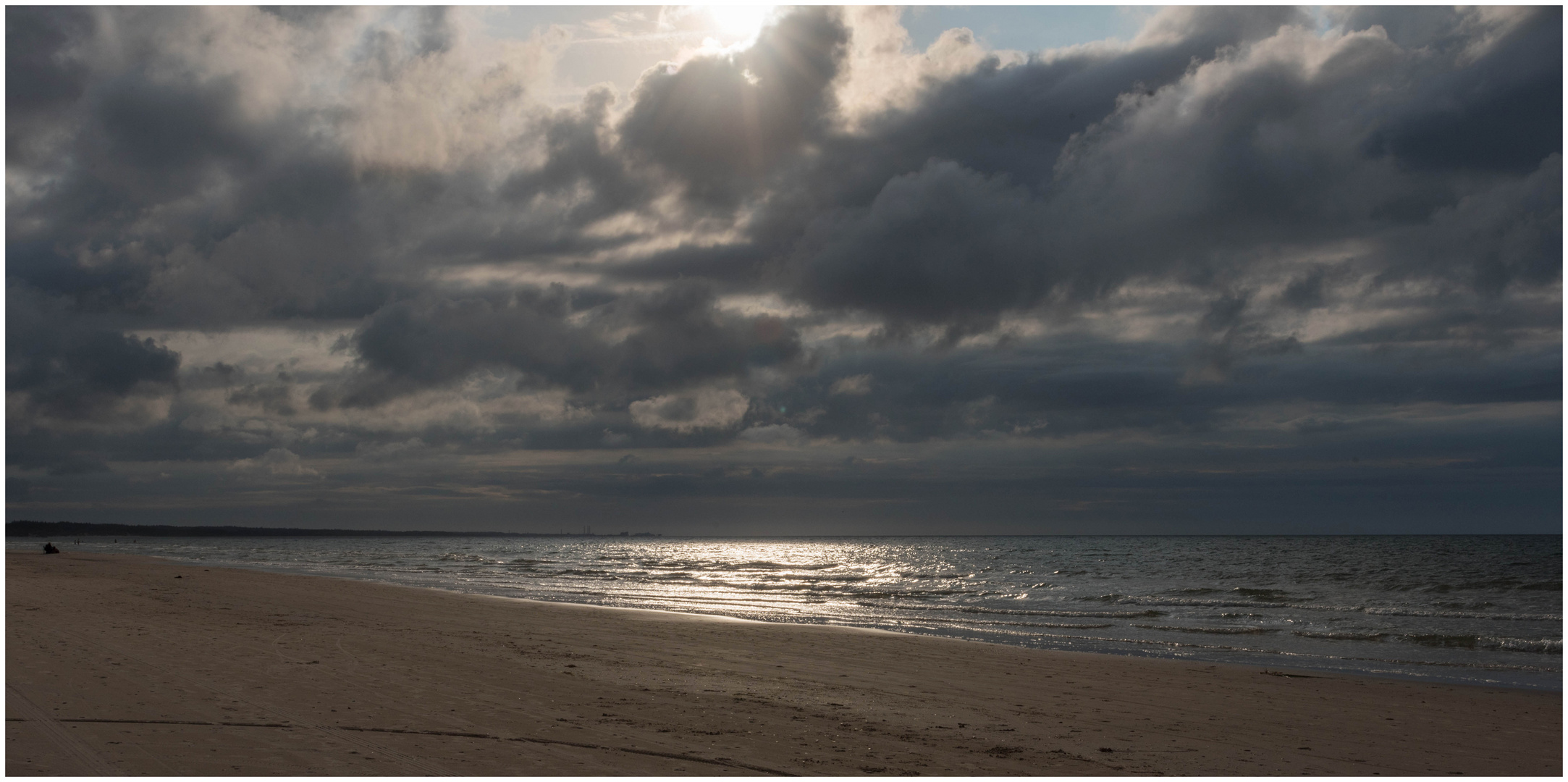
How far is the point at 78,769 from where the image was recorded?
8109 millimetres

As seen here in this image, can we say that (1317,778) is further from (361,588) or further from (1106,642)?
(361,588)

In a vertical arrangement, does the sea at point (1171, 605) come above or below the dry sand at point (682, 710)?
below

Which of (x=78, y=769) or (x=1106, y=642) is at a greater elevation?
(x=78, y=769)

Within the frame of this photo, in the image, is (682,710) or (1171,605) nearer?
(682,710)

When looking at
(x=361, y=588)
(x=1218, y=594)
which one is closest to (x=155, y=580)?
(x=361, y=588)

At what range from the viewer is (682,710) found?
11.7 metres

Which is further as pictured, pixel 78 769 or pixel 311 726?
pixel 311 726

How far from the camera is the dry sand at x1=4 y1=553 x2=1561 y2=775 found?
916 centimetres

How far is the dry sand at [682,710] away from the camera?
9.16 meters

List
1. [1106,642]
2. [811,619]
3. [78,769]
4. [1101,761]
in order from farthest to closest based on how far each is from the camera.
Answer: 1. [811,619]
2. [1106,642]
3. [1101,761]
4. [78,769]

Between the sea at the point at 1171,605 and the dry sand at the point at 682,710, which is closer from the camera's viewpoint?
the dry sand at the point at 682,710

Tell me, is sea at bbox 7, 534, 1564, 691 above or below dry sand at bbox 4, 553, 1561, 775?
below

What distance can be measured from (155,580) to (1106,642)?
3782 centimetres

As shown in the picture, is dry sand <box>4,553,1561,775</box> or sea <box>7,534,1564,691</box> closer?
dry sand <box>4,553,1561,775</box>
